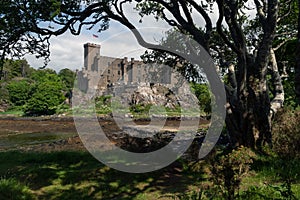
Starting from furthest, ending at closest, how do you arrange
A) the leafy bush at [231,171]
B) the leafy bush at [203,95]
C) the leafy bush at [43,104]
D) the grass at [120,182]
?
the leafy bush at [43,104] → the leafy bush at [203,95] → the grass at [120,182] → the leafy bush at [231,171]

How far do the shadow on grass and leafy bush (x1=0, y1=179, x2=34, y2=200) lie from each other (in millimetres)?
240

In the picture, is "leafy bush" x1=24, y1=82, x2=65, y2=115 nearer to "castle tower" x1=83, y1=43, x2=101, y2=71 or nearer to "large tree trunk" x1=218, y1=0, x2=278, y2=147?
"castle tower" x1=83, y1=43, x2=101, y2=71

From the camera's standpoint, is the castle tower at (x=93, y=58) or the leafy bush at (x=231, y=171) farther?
the castle tower at (x=93, y=58)

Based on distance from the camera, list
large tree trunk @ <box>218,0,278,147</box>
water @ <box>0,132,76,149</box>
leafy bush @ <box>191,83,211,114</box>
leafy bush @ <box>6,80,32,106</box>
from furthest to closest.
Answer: leafy bush @ <box>6,80,32,106</box>, water @ <box>0,132,76,149</box>, leafy bush @ <box>191,83,211,114</box>, large tree trunk @ <box>218,0,278,147</box>

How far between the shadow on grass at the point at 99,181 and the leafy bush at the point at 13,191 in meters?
0.24

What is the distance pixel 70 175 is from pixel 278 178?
16.3ft

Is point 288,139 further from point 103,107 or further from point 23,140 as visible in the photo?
point 103,107

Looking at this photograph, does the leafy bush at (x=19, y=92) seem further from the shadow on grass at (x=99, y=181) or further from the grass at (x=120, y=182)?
the grass at (x=120, y=182)

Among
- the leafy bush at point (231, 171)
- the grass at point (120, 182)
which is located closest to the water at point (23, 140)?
the grass at point (120, 182)

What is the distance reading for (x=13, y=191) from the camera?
650cm

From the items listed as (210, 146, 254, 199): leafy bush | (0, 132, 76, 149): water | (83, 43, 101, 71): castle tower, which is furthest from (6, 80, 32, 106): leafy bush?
(210, 146, 254, 199): leafy bush

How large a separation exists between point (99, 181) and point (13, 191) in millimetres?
1898

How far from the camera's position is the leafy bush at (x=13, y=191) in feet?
20.8

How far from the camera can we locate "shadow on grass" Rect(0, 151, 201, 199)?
6773 millimetres
